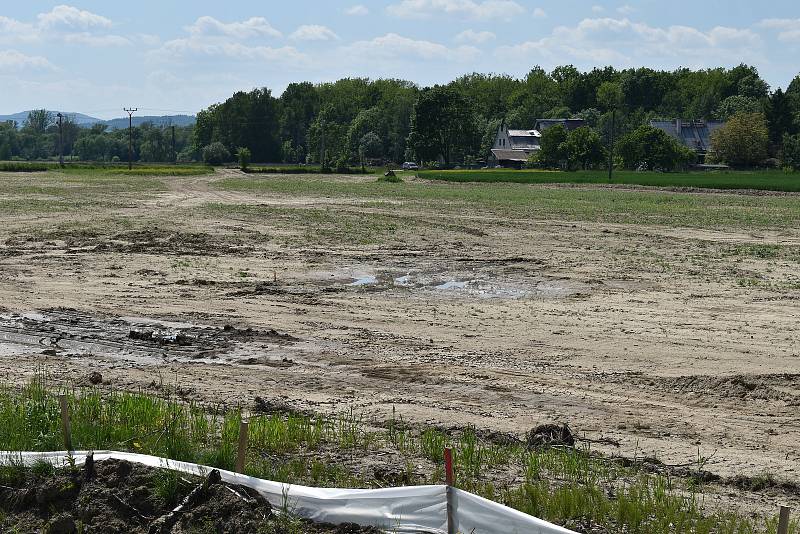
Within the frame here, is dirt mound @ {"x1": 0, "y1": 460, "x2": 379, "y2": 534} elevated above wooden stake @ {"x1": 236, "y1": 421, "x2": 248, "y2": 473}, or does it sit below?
below

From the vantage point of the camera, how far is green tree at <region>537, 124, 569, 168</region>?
117062 millimetres

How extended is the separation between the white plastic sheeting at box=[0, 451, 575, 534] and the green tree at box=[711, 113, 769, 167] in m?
117

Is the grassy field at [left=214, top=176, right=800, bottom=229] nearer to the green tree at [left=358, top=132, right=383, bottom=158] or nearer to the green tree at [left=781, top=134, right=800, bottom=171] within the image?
the green tree at [left=781, top=134, right=800, bottom=171]

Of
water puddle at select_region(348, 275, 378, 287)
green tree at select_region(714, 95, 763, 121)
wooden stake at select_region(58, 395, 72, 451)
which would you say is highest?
green tree at select_region(714, 95, 763, 121)

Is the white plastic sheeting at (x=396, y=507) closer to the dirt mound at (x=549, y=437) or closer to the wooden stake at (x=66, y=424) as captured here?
the wooden stake at (x=66, y=424)

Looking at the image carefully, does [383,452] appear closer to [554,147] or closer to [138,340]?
[138,340]

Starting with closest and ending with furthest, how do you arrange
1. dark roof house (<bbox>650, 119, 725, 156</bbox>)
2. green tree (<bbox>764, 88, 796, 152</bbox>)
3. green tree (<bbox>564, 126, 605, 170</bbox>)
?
green tree (<bbox>564, 126, 605, 170</bbox>) < green tree (<bbox>764, 88, 796, 152</bbox>) < dark roof house (<bbox>650, 119, 725, 156</bbox>)

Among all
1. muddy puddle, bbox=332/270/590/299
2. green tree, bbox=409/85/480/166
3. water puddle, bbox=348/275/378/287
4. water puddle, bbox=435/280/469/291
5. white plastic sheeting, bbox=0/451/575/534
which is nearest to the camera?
white plastic sheeting, bbox=0/451/575/534

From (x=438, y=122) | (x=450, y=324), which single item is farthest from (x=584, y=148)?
(x=450, y=324)

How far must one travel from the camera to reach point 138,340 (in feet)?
47.8

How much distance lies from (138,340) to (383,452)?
6.83 metres

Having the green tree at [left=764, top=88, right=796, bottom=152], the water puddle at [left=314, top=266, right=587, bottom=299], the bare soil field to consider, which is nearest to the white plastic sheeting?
the bare soil field

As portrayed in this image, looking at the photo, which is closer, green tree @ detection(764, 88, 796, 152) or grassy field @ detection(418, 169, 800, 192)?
grassy field @ detection(418, 169, 800, 192)

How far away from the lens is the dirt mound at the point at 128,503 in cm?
721
